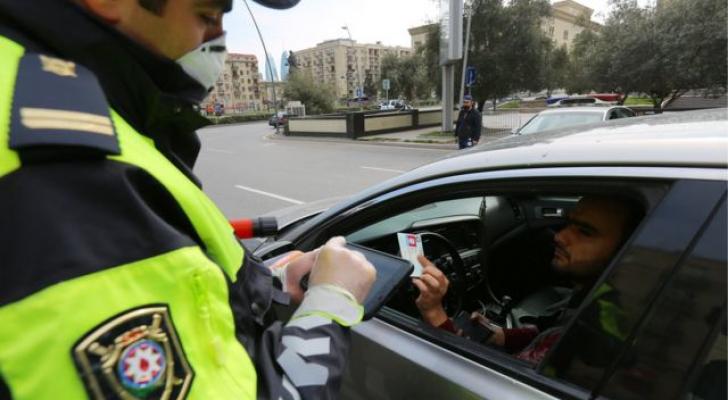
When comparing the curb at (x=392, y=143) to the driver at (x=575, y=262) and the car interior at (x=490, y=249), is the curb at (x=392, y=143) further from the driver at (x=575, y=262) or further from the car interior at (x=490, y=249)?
the driver at (x=575, y=262)

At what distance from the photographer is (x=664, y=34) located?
1700 cm

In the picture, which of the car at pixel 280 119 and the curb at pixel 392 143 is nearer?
the curb at pixel 392 143

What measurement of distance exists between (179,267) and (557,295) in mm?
1900

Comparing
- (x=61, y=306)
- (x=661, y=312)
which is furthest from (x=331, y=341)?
(x=661, y=312)

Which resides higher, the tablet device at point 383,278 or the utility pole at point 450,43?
the utility pole at point 450,43

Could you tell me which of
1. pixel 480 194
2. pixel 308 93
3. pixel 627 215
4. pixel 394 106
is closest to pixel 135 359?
pixel 480 194

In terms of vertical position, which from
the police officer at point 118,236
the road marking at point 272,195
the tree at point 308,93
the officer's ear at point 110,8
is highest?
the tree at point 308,93

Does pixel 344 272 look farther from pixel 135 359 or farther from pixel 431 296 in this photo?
pixel 431 296

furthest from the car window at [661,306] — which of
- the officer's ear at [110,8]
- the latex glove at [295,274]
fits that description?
the officer's ear at [110,8]

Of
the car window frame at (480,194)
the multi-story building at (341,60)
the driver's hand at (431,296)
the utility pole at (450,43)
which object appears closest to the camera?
the car window frame at (480,194)

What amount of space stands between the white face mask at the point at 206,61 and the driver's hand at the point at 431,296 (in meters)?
0.98

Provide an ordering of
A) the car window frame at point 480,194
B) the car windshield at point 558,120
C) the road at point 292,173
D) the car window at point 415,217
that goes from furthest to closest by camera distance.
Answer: the car windshield at point 558,120, the road at point 292,173, the car window at point 415,217, the car window frame at point 480,194

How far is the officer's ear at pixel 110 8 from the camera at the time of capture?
2.17 feet

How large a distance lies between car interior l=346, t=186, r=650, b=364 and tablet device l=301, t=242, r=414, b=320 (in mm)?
496
